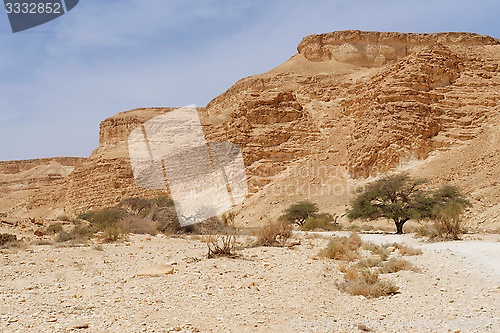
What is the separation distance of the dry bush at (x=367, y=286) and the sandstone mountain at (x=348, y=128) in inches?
606

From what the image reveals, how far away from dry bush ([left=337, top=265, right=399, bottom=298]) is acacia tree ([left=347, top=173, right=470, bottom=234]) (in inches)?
558

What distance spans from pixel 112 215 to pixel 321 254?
13.7 metres

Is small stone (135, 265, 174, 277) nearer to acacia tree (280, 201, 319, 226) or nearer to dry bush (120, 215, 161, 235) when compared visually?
dry bush (120, 215, 161, 235)

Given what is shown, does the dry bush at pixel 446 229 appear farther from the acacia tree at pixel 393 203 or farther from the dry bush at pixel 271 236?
the acacia tree at pixel 393 203

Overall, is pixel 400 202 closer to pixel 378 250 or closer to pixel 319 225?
pixel 319 225

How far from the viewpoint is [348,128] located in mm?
44969

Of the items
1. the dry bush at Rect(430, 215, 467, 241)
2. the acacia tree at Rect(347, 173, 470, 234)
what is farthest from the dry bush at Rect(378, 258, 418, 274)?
the acacia tree at Rect(347, 173, 470, 234)

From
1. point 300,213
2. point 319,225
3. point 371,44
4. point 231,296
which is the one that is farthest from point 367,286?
point 371,44

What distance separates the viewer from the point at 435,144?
36.7m

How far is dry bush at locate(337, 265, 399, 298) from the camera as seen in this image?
7846 millimetres

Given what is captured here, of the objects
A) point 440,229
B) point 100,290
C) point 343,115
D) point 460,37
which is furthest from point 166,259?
point 460,37

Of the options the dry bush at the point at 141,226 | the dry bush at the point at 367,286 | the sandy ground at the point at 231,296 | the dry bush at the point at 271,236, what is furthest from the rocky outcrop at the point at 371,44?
the dry bush at the point at 367,286

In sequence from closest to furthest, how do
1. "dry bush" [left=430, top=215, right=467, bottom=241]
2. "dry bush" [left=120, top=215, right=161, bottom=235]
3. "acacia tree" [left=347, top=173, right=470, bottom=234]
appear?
"dry bush" [left=430, top=215, right=467, bottom=241] → "dry bush" [left=120, top=215, right=161, bottom=235] → "acacia tree" [left=347, top=173, right=470, bottom=234]

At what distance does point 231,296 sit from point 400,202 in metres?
18.3
